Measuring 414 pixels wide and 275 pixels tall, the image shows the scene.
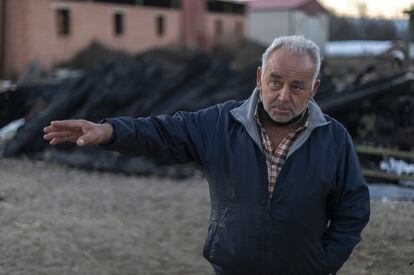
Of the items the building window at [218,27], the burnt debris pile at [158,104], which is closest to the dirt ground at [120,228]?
the burnt debris pile at [158,104]

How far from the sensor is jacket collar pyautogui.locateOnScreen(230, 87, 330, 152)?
2316mm

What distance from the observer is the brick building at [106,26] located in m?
28.6

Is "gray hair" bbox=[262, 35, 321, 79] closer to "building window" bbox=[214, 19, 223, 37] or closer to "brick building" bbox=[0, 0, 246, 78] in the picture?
"brick building" bbox=[0, 0, 246, 78]

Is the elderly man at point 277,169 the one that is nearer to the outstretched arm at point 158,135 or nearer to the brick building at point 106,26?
the outstretched arm at point 158,135

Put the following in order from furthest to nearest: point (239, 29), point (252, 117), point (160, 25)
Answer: point (239, 29) < point (160, 25) < point (252, 117)

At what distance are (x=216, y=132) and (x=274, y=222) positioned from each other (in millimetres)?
415

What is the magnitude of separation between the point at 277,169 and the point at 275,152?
0.21 feet

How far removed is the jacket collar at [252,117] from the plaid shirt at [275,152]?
0.08 feet

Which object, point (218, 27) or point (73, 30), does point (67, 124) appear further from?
point (218, 27)

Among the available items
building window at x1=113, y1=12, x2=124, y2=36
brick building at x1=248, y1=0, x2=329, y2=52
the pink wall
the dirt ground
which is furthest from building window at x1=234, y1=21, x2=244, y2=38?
the dirt ground

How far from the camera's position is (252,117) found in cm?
235

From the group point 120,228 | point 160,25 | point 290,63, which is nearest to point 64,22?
point 160,25

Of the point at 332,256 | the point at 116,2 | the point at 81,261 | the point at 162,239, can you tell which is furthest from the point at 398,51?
the point at 116,2

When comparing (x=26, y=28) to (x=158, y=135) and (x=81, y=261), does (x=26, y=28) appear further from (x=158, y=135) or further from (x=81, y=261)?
(x=158, y=135)
